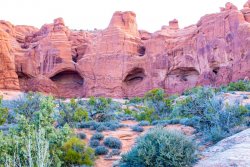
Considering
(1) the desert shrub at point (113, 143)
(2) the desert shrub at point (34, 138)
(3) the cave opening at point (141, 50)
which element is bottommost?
(1) the desert shrub at point (113, 143)

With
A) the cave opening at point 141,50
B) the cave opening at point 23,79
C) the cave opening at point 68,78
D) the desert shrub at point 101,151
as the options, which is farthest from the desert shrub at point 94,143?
the cave opening at point 68,78

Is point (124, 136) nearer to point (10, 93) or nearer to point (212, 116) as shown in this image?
point (212, 116)

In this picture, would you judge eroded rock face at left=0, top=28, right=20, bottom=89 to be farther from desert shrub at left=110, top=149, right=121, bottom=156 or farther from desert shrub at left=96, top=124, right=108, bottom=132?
desert shrub at left=110, top=149, right=121, bottom=156

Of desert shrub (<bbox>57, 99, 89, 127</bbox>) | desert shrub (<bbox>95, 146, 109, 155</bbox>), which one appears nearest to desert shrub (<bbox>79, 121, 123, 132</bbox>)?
desert shrub (<bbox>57, 99, 89, 127</bbox>)

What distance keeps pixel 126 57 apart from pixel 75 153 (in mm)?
33483

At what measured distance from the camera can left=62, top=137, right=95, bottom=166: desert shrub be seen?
7.93 m

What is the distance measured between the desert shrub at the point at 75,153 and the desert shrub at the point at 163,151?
3.53 feet

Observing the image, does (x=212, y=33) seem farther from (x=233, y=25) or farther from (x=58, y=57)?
(x=58, y=57)

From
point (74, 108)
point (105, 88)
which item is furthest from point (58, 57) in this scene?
point (74, 108)

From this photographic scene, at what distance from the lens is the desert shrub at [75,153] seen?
793 cm

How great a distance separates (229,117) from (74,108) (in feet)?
26.4

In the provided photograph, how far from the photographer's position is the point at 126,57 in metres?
41.2

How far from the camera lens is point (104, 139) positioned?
38.8 feet

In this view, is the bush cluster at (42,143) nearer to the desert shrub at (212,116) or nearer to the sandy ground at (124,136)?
the sandy ground at (124,136)
